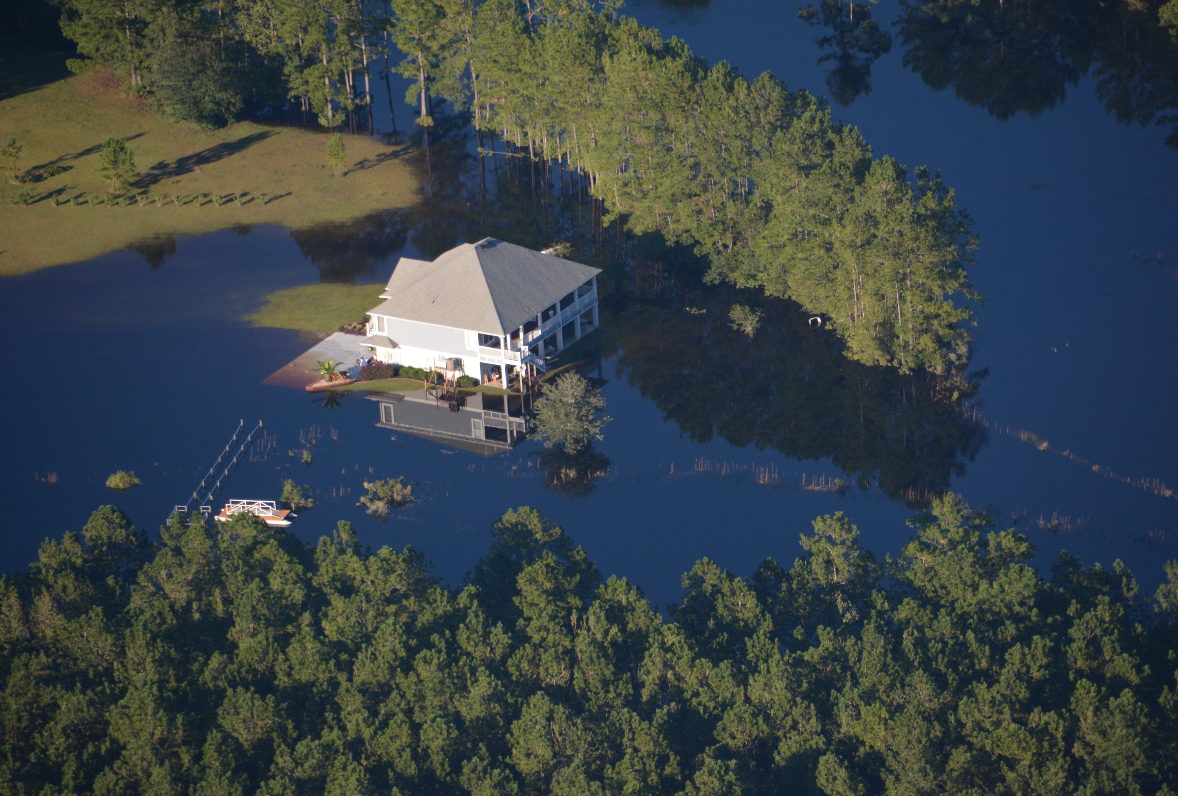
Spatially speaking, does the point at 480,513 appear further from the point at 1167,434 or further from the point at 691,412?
the point at 1167,434

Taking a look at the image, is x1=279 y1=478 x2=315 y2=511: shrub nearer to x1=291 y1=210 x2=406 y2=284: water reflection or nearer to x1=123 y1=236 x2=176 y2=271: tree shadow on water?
x1=291 y1=210 x2=406 y2=284: water reflection

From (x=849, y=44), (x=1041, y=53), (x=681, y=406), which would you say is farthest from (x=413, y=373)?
(x=1041, y=53)

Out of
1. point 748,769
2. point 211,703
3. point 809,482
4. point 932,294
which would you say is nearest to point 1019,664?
point 748,769

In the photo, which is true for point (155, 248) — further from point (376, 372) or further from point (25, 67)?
point (25, 67)

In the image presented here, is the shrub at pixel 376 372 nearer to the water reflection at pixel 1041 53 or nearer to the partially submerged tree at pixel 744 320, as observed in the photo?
the partially submerged tree at pixel 744 320

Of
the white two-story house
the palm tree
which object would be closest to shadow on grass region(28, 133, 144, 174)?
the white two-story house

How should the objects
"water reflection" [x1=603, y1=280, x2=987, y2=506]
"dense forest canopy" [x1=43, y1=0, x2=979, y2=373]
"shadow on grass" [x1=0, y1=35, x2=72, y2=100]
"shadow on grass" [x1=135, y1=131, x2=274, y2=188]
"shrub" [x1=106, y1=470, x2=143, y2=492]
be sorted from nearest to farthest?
"shrub" [x1=106, y1=470, x2=143, y2=492]
"water reflection" [x1=603, y1=280, x2=987, y2=506]
"dense forest canopy" [x1=43, y1=0, x2=979, y2=373]
"shadow on grass" [x1=135, y1=131, x2=274, y2=188]
"shadow on grass" [x1=0, y1=35, x2=72, y2=100]
